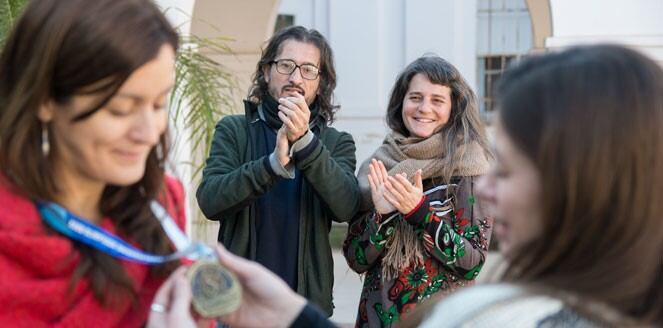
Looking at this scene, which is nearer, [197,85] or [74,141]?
[74,141]

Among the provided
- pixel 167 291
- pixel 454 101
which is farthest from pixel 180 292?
pixel 454 101

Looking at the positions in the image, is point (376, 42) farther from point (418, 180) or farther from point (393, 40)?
point (418, 180)

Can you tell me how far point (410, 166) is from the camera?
3443 millimetres

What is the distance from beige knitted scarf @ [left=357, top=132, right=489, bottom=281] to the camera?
327 cm

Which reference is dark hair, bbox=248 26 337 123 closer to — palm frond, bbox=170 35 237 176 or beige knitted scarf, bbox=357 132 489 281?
beige knitted scarf, bbox=357 132 489 281

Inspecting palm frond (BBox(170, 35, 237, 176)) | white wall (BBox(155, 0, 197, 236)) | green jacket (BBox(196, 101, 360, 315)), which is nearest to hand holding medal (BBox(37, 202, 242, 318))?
green jacket (BBox(196, 101, 360, 315))

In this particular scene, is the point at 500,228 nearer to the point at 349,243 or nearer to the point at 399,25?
the point at 349,243

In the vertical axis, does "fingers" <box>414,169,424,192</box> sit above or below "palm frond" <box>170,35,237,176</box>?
below

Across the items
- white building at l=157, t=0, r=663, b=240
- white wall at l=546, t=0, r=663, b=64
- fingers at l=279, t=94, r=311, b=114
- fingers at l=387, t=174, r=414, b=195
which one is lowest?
white building at l=157, t=0, r=663, b=240

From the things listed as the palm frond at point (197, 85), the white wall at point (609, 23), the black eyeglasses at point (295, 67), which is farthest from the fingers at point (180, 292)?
the white wall at point (609, 23)

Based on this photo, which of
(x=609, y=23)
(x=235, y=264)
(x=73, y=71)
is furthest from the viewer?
(x=609, y=23)

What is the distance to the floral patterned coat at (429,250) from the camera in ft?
10.5

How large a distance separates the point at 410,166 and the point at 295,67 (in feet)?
1.73

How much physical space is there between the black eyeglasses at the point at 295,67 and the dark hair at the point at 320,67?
0.05 metres
